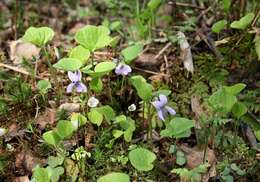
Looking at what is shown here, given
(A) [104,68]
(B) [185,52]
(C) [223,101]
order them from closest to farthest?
(C) [223,101]
(A) [104,68]
(B) [185,52]

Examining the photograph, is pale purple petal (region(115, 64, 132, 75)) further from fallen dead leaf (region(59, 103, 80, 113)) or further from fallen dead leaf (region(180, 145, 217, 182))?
fallen dead leaf (region(180, 145, 217, 182))

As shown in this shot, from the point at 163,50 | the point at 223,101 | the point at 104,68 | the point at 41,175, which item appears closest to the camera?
the point at 41,175

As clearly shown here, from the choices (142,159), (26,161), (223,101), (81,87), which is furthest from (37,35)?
(223,101)

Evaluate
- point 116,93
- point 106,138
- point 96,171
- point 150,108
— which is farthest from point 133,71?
point 96,171

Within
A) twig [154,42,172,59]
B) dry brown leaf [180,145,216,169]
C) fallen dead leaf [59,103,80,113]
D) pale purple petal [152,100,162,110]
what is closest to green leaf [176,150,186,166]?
dry brown leaf [180,145,216,169]

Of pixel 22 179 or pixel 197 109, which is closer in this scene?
pixel 22 179

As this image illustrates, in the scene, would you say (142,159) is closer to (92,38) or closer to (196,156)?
(196,156)

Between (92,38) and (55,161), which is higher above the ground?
(92,38)

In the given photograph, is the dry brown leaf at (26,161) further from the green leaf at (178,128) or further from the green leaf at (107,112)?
the green leaf at (178,128)
